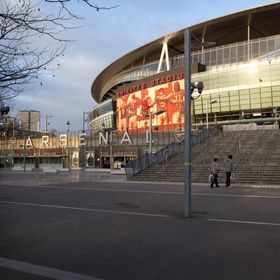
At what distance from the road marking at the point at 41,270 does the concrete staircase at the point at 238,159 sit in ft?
65.1

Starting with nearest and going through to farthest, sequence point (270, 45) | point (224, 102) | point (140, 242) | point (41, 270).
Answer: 1. point (41, 270)
2. point (140, 242)
3. point (224, 102)
4. point (270, 45)

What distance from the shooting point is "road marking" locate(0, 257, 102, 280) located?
6.22 meters

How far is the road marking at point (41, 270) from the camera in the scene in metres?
6.22

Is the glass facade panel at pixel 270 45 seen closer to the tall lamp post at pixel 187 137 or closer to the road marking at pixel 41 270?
the tall lamp post at pixel 187 137

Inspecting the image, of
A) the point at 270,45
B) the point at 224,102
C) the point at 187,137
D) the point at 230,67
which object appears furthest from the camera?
the point at 270,45

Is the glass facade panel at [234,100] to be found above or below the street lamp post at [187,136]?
above

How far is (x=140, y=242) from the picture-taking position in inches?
340

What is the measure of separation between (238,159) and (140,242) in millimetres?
23612

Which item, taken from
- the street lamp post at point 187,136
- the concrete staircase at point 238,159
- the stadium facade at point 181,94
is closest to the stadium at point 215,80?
the stadium facade at point 181,94

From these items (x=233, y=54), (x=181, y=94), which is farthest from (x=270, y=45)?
(x=181, y=94)

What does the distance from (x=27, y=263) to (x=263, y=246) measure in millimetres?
4487

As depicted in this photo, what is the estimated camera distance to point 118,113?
77.8m

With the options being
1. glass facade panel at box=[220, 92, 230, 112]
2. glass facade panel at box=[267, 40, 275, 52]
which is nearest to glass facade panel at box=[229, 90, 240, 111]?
glass facade panel at box=[220, 92, 230, 112]

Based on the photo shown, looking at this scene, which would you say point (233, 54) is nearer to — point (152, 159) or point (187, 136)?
point (152, 159)
